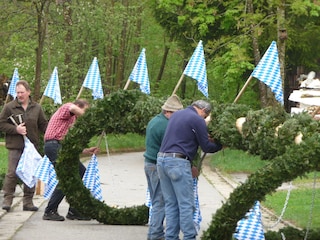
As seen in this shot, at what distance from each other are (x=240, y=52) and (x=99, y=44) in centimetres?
1332

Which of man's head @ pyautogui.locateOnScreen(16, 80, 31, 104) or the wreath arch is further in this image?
man's head @ pyautogui.locateOnScreen(16, 80, 31, 104)

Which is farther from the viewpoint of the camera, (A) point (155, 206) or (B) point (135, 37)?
(B) point (135, 37)

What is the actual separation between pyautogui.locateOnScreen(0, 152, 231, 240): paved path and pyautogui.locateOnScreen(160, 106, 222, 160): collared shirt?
73 centimetres

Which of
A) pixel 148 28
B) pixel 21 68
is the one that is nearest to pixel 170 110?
pixel 21 68

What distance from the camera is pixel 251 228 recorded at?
452 inches

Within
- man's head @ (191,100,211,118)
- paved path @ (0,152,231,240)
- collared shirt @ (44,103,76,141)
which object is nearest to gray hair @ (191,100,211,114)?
man's head @ (191,100,211,118)

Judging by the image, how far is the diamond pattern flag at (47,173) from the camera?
14.7 metres

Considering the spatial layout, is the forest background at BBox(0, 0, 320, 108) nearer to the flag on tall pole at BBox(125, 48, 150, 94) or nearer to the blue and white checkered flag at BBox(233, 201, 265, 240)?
the flag on tall pole at BBox(125, 48, 150, 94)

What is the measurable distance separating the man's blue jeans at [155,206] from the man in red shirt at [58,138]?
2024 mm

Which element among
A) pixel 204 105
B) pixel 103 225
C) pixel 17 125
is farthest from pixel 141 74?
pixel 204 105

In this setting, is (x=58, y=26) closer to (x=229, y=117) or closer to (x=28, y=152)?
(x=28, y=152)

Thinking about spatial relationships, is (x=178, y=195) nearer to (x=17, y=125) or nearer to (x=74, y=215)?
(x=74, y=215)

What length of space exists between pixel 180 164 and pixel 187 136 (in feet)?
1.11

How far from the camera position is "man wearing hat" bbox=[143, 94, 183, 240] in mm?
12164
